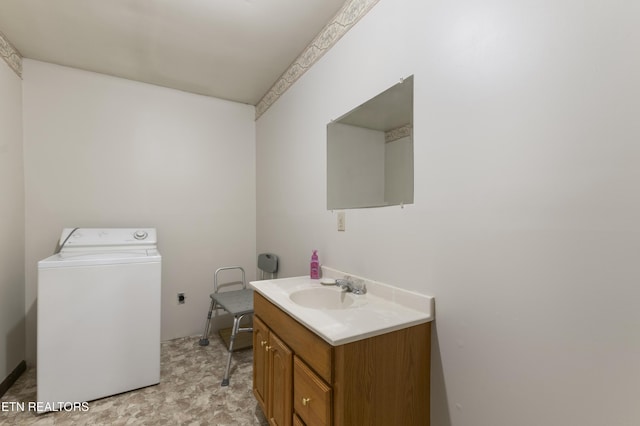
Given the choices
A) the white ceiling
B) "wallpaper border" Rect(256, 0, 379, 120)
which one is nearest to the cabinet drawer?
"wallpaper border" Rect(256, 0, 379, 120)

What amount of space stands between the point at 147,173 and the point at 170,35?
1193 mm

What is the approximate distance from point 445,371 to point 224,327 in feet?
7.81

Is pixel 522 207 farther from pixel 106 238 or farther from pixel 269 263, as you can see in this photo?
pixel 106 238

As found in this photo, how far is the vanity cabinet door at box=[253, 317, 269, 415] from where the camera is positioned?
1474 mm

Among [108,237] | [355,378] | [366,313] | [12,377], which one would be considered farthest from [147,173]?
[355,378]

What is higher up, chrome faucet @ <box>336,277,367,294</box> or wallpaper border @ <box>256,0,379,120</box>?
wallpaper border @ <box>256,0,379,120</box>

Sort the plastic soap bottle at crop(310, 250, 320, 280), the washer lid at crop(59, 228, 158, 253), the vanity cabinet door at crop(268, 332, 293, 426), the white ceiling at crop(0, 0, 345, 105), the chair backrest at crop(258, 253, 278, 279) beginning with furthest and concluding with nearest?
the chair backrest at crop(258, 253, 278, 279)
the washer lid at crop(59, 228, 158, 253)
the plastic soap bottle at crop(310, 250, 320, 280)
the white ceiling at crop(0, 0, 345, 105)
the vanity cabinet door at crop(268, 332, 293, 426)

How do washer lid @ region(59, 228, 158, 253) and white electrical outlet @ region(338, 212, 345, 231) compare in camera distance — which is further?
washer lid @ region(59, 228, 158, 253)

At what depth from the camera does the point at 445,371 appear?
1055 mm

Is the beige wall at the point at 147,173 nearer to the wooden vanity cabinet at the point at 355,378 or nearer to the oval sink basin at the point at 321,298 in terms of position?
the oval sink basin at the point at 321,298

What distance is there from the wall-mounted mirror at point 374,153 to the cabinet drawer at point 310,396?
2.59ft

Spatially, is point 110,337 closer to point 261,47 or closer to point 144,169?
point 144,169

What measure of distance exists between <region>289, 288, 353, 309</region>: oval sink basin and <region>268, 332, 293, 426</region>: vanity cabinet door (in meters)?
0.23

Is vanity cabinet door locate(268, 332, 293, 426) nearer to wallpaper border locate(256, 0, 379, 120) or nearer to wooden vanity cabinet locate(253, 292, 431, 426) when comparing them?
wooden vanity cabinet locate(253, 292, 431, 426)
